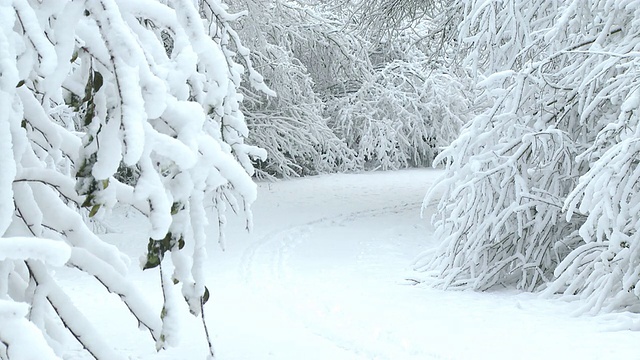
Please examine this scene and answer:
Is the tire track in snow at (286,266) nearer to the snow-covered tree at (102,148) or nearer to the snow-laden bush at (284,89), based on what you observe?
the snow-covered tree at (102,148)

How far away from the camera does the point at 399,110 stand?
2161cm

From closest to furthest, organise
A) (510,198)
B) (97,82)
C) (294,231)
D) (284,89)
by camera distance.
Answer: (97,82) < (510,198) < (294,231) < (284,89)

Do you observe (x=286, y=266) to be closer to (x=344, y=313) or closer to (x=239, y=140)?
(x=344, y=313)

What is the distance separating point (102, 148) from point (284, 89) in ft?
48.6

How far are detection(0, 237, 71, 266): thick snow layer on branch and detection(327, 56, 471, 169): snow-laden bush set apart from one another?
1900 cm

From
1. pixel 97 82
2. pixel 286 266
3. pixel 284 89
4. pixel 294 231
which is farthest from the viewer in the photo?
pixel 284 89

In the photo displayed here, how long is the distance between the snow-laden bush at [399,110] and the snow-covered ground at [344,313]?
9.97 m

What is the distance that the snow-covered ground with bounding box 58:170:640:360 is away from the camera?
208 inches

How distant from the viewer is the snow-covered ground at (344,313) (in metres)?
5.28

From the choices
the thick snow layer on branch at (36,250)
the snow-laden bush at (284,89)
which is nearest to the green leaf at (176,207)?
the thick snow layer on branch at (36,250)

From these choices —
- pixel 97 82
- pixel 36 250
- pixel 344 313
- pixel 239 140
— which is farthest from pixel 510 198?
pixel 36 250

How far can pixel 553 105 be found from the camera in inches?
282

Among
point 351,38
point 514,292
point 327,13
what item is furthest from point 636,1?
point 327,13

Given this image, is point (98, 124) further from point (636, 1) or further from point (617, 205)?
point (636, 1)
